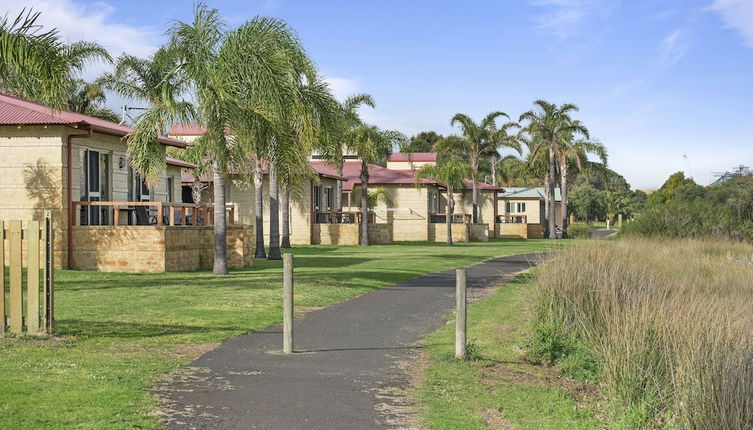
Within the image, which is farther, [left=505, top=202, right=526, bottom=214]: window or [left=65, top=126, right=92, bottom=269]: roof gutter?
[left=505, top=202, right=526, bottom=214]: window

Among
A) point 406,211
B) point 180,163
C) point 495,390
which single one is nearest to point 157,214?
point 180,163

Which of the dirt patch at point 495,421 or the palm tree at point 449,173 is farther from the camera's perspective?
the palm tree at point 449,173

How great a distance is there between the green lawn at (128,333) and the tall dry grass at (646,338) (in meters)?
4.29

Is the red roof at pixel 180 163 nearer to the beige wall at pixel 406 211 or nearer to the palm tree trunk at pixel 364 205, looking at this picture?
the palm tree trunk at pixel 364 205

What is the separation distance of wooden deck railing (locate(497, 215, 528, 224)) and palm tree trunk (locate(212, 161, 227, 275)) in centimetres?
4056

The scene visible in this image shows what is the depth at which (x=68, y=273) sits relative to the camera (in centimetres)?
2092

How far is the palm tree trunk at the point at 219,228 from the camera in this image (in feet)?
70.3

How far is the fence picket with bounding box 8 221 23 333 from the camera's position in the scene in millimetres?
10430

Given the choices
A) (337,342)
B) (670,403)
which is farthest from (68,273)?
(670,403)

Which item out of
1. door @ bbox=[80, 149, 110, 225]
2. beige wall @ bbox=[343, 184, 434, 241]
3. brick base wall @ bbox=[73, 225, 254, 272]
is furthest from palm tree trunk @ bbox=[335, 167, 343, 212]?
brick base wall @ bbox=[73, 225, 254, 272]

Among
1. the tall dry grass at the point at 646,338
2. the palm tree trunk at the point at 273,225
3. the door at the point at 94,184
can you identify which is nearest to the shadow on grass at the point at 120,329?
the tall dry grass at the point at 646,338

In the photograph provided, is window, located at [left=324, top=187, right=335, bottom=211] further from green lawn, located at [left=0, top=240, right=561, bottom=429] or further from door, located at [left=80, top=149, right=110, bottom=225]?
green lawn, located at [left=0, top=240, right=561, bottom=429]

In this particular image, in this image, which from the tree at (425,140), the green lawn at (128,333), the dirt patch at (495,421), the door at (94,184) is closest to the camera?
the dirt patch at (495,421)

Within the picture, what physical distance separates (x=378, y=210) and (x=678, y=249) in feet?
101
